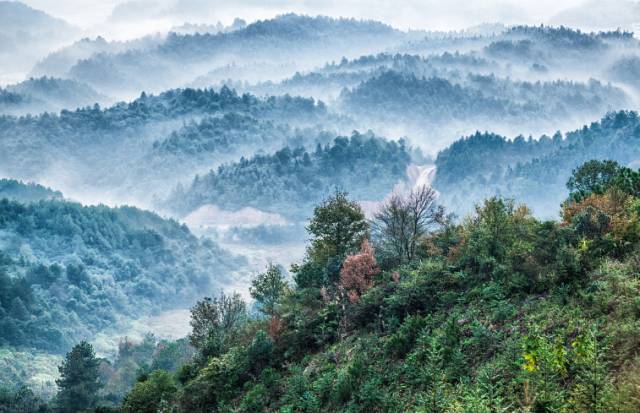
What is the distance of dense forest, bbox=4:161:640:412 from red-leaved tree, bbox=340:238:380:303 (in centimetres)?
12

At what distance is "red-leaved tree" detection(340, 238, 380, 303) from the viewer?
159 ft

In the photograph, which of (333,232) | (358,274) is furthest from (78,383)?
(358,274)

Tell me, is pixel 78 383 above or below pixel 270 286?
below

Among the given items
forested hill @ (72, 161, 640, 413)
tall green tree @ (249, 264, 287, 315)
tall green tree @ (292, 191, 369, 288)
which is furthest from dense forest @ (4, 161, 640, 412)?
tall green tree @ (249, 264, 287, 315)

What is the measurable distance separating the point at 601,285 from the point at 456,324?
23.4 feet

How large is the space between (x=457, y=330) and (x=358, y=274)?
19332 mm

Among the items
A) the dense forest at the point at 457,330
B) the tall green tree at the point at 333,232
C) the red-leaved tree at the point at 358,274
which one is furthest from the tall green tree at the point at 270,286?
the red-leaved tree at the point at 358,274

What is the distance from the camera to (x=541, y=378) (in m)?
20.9

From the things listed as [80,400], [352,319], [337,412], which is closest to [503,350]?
[337,412]

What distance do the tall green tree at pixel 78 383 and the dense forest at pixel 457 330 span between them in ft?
216

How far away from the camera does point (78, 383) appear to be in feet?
421

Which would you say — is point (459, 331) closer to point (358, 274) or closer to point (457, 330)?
point (457, 330)

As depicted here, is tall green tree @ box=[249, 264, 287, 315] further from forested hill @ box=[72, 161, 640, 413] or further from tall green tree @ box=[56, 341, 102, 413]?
tall green tree @ box=[56, 341, 102, 413]

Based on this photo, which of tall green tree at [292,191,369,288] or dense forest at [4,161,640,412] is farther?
tall green tree at [292,191,369,288]
